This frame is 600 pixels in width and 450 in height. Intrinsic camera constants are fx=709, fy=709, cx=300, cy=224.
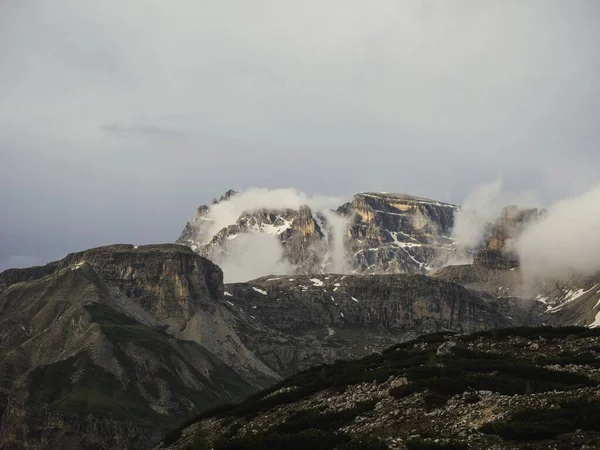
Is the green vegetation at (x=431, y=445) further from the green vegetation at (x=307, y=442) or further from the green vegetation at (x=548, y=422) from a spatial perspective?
the green vegetation at (x=548, y=422)

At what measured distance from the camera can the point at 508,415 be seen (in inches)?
1480

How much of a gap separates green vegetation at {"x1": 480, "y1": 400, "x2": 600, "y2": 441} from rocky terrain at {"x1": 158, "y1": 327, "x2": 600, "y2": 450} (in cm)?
5

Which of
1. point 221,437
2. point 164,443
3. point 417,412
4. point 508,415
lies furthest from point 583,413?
point 164,443

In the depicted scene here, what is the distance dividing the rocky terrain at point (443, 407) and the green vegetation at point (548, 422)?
0.05 metres

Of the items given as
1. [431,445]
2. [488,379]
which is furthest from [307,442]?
[488,379]

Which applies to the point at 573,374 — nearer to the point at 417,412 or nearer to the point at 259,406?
the point at 417,412

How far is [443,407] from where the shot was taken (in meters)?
42.3

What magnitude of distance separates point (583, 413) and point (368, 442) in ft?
35.9

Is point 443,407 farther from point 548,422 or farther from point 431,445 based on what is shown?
point 548,422

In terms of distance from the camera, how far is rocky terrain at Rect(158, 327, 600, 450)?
35.0m

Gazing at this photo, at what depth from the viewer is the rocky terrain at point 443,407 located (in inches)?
1377

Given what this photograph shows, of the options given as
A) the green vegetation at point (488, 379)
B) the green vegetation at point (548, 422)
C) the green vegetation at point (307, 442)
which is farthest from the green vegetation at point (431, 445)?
the green vegetation at point (488, 379)

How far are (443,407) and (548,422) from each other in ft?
27.6

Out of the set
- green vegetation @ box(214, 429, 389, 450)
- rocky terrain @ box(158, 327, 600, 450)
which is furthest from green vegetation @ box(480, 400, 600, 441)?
green vegetation @ box(214, 429, 389, 450)
